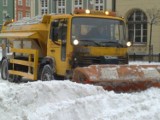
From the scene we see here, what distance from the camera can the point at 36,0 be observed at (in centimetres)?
4700

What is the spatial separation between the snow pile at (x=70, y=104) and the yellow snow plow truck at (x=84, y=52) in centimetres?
147

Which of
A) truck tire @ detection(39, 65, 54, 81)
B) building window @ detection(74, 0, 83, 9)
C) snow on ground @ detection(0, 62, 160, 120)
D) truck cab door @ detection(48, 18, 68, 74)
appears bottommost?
truck tire @ detection(39, 65, 54, 81)

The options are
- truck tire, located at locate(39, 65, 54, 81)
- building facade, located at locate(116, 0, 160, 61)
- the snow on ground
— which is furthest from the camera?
building facade, located at locate(116, 0, 160, 61)

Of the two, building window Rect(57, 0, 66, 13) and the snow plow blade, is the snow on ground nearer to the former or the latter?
the snow plow blade

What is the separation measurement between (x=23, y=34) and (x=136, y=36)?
22.5 m

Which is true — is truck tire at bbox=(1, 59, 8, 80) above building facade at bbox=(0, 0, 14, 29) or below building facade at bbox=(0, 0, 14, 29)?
below

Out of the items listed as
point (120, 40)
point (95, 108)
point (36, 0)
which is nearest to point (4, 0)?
point (36, 0)

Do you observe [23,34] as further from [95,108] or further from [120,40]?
[95,108]

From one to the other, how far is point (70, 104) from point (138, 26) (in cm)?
3030

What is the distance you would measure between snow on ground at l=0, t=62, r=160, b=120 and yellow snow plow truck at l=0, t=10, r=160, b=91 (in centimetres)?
147

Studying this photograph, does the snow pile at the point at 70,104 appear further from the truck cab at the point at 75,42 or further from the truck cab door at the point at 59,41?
the truck cab door at the point at 59,41

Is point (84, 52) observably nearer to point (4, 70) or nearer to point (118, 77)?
point (118, 77)

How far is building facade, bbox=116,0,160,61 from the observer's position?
37438 millimetres

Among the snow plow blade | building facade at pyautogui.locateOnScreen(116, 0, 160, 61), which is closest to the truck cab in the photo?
the snow plow blade
